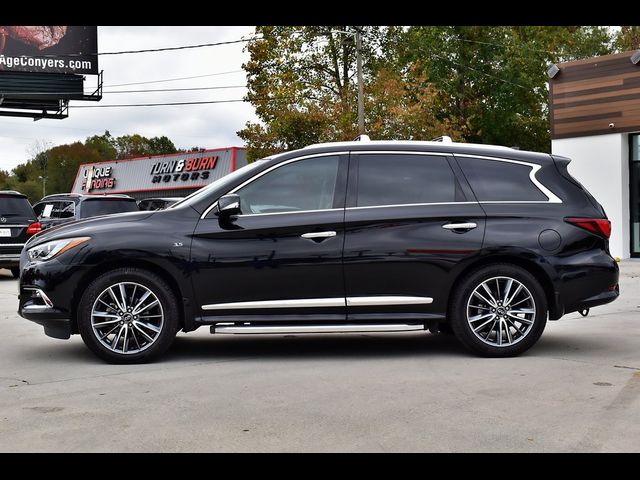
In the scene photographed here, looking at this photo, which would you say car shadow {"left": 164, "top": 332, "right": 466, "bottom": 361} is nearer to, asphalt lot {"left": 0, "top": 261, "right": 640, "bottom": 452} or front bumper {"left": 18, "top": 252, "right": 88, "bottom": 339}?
asphalt lot {"left": 0, "top": 261, "right": 640, "bottom": 452}

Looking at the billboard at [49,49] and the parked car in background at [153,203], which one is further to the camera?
the billboard at [49,49]

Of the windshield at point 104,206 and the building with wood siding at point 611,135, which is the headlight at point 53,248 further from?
the building with wood siding at point 611,135

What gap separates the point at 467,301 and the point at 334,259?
45.8 inches

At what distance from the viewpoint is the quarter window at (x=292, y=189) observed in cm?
724

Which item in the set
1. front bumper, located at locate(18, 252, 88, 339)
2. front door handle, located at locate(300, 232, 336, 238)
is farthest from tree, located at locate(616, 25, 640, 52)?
front bumper, located at locate(18, 252, 88, 339)

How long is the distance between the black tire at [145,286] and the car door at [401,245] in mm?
1464

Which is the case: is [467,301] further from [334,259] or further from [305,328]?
[305,328]

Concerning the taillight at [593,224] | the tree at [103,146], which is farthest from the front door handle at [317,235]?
the tree at [103,146]

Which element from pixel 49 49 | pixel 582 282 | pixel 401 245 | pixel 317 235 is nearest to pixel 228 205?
pixel 317 235

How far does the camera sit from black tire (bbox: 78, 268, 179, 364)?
23.0 feet

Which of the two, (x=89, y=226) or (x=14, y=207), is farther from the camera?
(x=14, y=207)

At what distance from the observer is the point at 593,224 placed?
7398mm

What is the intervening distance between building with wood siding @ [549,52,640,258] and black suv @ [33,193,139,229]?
506 inches
